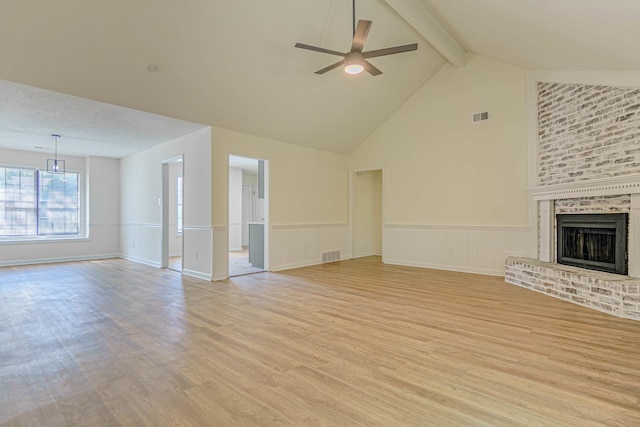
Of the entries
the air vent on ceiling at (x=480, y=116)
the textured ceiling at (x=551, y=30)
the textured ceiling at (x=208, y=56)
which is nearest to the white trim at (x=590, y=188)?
the textured ceiling at (x=551, y=30)

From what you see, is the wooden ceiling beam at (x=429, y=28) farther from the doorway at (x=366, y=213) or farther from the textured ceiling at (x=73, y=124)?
the textured ceiling at (x=73, y=124)

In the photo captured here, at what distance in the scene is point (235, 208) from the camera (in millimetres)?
10805

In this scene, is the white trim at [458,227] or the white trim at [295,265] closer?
the white trim at [458,227]

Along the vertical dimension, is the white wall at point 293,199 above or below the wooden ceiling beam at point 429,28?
below

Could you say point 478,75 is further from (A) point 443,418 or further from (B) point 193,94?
(A) point 443,418

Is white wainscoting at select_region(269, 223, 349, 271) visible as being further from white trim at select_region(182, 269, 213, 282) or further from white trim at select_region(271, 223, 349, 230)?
white trim at select_region(182, 269, 213, 282)

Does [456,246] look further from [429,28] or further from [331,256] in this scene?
[429,28]

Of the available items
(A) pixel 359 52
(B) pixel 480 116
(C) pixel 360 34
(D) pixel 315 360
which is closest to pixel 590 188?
(B) pixel 480 116

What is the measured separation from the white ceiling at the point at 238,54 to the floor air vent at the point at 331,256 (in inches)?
113

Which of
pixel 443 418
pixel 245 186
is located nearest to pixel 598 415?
pixel 443 418

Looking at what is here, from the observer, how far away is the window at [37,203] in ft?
25.0

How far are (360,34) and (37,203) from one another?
8.90 m

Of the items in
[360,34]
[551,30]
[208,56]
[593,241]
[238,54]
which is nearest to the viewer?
[360,34]

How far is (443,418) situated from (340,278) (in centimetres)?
396
